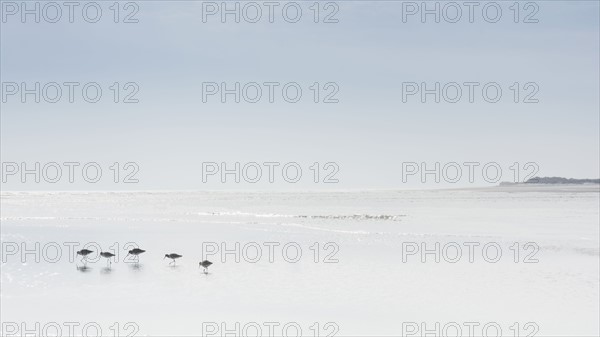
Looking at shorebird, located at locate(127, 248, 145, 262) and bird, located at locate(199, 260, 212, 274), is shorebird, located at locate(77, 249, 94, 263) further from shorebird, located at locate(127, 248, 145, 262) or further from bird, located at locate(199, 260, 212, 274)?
bird, located at locate(199, 260, 212, 274)

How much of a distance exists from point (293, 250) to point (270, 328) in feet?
50.9

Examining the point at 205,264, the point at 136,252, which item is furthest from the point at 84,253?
the point at 205,264

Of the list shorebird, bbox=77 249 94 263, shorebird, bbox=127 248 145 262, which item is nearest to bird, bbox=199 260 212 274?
shorebird, bbox=127 248 145 262

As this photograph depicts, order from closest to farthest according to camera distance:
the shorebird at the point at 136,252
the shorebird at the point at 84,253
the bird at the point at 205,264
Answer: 1. the bird at the point at 205,264
2. the shorebird at the point at 84,253
3. the shorebird at the point at 136,252

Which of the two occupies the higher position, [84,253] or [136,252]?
[84,253]

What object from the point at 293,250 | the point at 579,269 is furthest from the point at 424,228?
the point at 579,269

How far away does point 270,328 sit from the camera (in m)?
14.8

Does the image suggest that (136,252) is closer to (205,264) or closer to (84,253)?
(84,253)

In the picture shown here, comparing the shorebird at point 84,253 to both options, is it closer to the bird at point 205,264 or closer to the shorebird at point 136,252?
the shorebird at point 136,252

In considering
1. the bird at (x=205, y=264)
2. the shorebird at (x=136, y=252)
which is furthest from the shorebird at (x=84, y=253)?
the bird at (x=205, y=264)

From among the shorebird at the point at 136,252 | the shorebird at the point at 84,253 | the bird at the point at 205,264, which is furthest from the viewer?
the shorebird at the point at 136,252

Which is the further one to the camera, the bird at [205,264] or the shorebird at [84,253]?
the shorebird at [84,253]

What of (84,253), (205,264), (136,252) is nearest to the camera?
(205,264)

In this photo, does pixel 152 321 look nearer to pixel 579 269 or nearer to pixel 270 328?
pixel 270 328
